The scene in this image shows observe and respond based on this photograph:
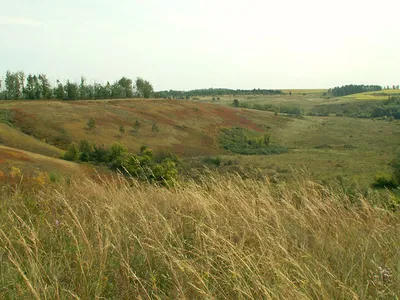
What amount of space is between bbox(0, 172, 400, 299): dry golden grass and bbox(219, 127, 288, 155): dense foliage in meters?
61.7

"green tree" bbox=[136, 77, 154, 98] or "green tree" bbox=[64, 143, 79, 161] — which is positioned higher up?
"green tree" bbox=[136, 77, 154, 98]

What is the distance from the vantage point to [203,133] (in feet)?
233

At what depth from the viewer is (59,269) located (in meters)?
3.03

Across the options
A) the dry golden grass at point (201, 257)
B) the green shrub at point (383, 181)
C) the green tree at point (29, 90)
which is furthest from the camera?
the green tree at point (29, 90)

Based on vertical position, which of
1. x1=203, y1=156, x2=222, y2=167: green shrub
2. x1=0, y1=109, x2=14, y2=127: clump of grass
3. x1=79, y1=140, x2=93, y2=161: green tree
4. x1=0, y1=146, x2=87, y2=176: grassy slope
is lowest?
x1=203, y1=156, x2=222, y2=167: green shrub

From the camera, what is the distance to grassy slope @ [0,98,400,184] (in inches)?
1935

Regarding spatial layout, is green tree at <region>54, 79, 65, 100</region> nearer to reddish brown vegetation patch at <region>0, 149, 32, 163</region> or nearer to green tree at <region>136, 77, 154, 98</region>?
green tree at <region>136, 77, 154, 98</region>

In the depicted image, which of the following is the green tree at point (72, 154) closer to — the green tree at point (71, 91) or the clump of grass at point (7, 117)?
the clump of grass at point (7, 117)

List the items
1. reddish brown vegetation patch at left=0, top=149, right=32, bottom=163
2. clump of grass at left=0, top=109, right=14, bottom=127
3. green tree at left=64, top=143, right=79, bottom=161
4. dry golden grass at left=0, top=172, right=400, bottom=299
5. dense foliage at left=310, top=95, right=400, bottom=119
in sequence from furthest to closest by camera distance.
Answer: dense foliage at left=310, top=95, right=400, bottom=119, clump of grass at left=0, top=109, right=14, bottom=127, green tree at left=64, top=143, right=79, bottom=161, reddish brown vegetation patch at left=0, top=149, right=32, bottom=163, dry golden grass at left=0, top=172, right=400, bottom=299

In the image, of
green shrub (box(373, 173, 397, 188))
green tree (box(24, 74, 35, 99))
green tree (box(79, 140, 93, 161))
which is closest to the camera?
green shrub (box(373, 173, 397, 188))

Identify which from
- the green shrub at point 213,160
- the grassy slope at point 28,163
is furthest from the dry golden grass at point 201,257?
the green shrub at point 213,160

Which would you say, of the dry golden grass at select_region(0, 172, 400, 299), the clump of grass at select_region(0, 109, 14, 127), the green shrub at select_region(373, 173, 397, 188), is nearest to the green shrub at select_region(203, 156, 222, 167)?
the green shrub at select_region(373, 173, 397, 188)

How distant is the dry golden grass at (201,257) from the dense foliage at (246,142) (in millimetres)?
61710

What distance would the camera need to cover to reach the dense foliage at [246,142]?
2608 inches
